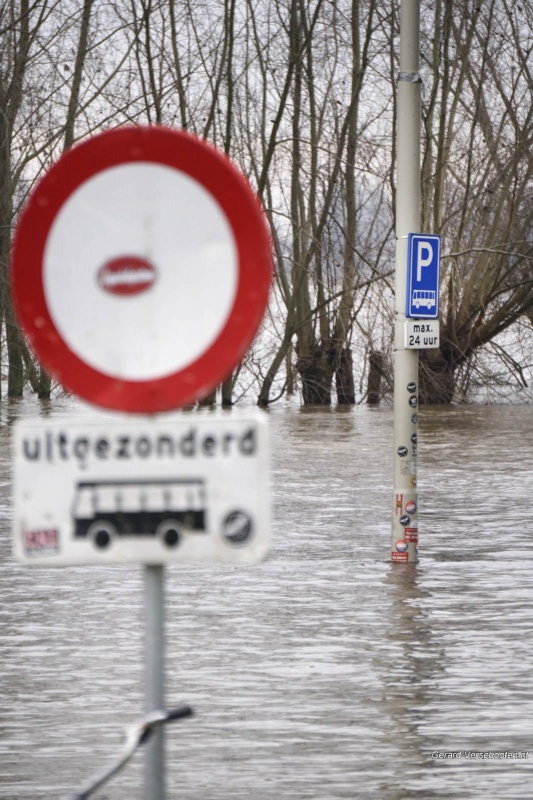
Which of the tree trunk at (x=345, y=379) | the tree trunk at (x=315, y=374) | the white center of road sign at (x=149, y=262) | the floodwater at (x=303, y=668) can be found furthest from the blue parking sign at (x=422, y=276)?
the tree trunk at (x=315, y=374)

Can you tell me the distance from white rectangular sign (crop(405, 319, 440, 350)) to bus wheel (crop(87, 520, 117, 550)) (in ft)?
26.6

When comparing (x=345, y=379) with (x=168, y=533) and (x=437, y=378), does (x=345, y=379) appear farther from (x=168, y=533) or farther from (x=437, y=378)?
(x=168, y=533)

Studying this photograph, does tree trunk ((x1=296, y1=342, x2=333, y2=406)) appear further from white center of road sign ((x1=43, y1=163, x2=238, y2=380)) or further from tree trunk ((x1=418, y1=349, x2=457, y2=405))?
white center of road sign ((x1=43, y1=163, x2=238, y2=380))

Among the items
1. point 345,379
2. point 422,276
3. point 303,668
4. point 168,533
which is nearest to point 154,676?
point 168,533

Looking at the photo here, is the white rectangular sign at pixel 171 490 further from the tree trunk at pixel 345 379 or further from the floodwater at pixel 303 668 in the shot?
the tree trunk at pixel 345 379

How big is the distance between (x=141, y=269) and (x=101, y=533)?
58cm

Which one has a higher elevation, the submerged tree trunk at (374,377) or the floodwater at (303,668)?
the submerged tree trunk at (374,377)

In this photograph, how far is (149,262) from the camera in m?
3.45

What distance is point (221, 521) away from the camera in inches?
134

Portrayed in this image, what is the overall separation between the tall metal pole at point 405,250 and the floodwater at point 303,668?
491 millimetres

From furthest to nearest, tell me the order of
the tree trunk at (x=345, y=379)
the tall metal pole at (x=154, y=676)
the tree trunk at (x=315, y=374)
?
the tree trunk at (x=315, y=374)
the tree trunk at (x=345, y=379)
the tall metal pole at (x=154, y=676)

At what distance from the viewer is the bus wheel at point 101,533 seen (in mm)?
3406

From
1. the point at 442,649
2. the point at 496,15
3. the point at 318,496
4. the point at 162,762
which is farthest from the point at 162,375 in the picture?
the point at 496,15

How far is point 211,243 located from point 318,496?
14.7m
